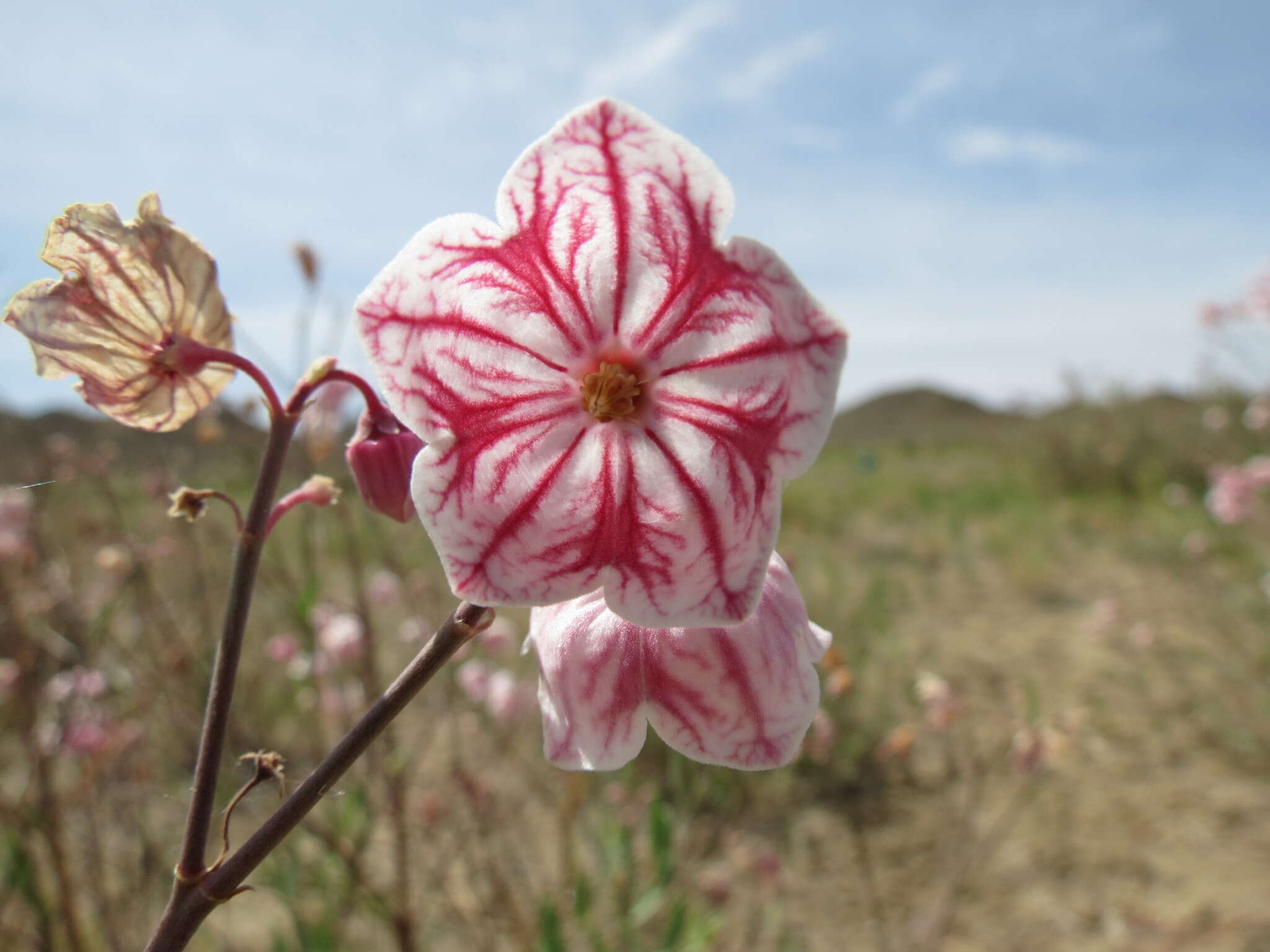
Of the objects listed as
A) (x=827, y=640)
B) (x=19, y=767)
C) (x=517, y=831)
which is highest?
(x=827, y=640)

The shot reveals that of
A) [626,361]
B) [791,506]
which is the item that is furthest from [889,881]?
[791,506]

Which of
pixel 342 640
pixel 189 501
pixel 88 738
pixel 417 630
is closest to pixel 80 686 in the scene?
pixel 88 738

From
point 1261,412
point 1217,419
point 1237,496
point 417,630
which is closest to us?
point 417,630

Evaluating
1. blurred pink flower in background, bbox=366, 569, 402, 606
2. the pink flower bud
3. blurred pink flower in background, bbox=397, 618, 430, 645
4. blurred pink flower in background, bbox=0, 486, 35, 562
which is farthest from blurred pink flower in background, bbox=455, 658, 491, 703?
the pink flower bud

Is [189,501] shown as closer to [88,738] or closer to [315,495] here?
[315,495]

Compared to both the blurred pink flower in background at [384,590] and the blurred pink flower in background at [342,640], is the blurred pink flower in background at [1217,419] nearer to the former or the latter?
the blurred pink flower in background at [384,590]

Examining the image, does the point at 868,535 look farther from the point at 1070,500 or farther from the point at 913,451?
the point at 913,451
